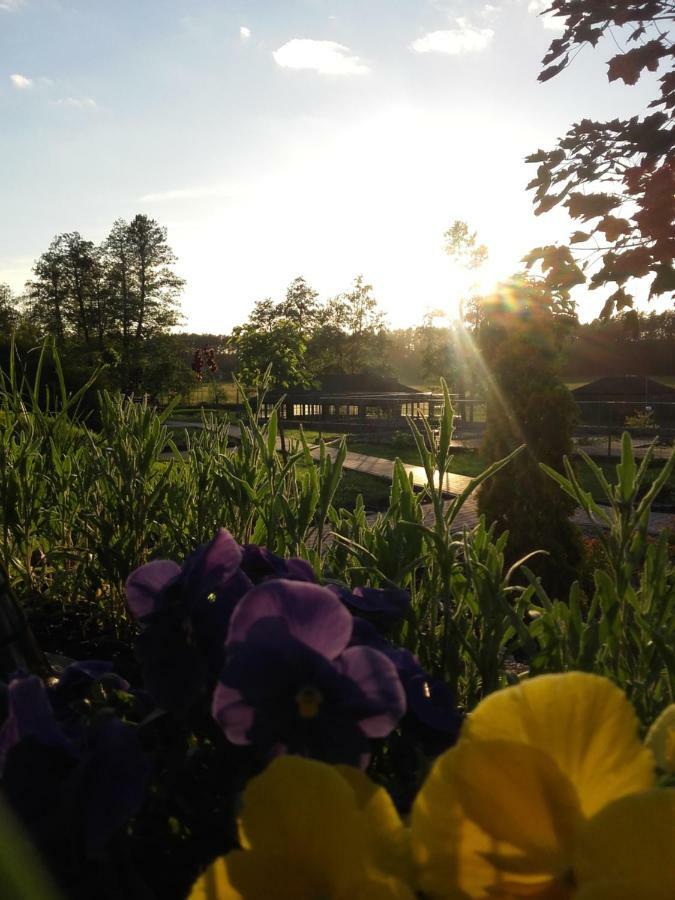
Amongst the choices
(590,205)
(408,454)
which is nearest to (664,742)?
(590,205)

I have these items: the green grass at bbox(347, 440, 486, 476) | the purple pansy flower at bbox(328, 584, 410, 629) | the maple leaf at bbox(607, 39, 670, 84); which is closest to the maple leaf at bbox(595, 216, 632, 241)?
the maple leaf at bbox(607, 39, 670, 84)

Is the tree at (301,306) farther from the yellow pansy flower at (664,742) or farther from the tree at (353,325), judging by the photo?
the yellow pansy flower at (664,742)

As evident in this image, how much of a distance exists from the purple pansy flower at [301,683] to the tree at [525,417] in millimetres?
5441

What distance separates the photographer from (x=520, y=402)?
6.35m

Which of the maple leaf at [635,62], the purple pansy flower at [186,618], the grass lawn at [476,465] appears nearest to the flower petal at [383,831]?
the purple pansy flower at [186,618]

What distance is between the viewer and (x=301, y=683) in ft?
1.61

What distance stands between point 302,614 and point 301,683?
5cm

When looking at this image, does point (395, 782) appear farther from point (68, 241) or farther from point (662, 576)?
point (68, 241)

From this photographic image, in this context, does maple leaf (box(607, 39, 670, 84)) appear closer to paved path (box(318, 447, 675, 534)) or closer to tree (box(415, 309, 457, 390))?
paved path (box(318, 447, 675, 534))

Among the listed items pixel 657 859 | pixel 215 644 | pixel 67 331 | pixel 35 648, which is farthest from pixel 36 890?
pixel 67 331

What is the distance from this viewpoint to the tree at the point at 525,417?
229 inches

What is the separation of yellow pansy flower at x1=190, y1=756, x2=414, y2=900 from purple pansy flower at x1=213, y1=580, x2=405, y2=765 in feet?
0.31

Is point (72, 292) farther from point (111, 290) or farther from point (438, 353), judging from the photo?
point (438, 353)

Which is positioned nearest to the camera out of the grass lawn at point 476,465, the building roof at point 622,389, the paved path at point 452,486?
the paved path at point 452,486
